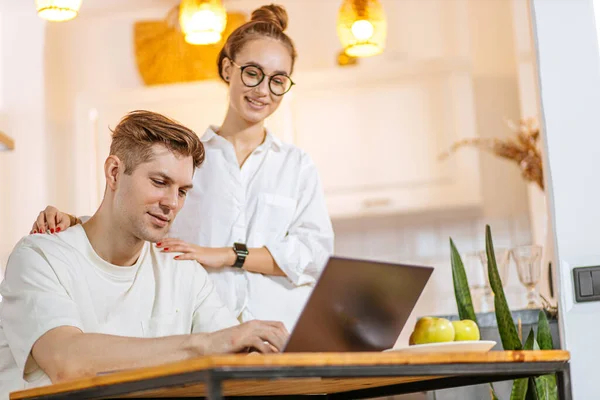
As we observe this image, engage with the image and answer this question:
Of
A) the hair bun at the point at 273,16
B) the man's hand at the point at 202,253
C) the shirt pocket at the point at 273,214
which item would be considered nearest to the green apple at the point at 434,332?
the man's hand at the point at 202,253

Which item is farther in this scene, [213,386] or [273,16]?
[273,16]

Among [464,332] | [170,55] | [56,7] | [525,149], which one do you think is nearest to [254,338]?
[464,332]

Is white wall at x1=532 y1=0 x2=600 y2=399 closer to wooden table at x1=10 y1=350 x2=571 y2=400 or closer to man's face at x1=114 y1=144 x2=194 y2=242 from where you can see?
wooden table at x1=10 y1=350 x2=571 y2=400

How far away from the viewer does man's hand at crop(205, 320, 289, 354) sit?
1.42 meters

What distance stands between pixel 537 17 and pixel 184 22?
1.26m

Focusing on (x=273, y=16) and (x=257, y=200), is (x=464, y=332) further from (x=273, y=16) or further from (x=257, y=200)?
(x=273, y=16)

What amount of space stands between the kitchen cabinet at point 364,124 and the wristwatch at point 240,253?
2.09 metres

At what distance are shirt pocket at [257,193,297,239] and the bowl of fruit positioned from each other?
101cm

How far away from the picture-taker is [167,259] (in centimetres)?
211

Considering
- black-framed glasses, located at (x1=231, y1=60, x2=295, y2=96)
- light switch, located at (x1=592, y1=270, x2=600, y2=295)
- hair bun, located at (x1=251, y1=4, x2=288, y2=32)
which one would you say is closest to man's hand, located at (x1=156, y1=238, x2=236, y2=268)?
black-framed glasses, located at (x1=231, y1=60, x2=295, y2=96)

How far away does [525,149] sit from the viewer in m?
4.23

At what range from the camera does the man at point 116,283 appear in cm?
159

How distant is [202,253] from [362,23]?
40.5 inches

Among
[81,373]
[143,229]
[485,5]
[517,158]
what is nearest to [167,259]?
[143,229]
